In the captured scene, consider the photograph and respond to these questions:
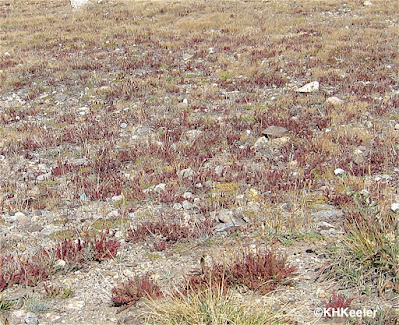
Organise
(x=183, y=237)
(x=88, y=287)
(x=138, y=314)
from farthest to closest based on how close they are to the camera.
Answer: (x=183, y=237) < (x=88, y=287) < (x=138, y=314)

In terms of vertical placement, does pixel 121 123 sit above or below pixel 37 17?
below

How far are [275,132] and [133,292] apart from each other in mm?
5940

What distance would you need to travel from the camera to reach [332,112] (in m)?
10.5

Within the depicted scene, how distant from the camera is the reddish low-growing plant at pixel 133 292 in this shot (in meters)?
4.34

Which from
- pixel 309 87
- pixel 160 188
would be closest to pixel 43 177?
pixel 160 188

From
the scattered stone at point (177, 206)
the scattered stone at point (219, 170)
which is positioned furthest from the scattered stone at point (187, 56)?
the scattered stone at point (177, 206)

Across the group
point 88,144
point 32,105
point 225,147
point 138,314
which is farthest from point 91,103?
point 138,314

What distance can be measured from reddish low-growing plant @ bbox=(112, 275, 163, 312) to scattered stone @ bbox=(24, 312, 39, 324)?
2.54ft

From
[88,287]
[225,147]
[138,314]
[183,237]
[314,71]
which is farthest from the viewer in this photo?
[314,71]

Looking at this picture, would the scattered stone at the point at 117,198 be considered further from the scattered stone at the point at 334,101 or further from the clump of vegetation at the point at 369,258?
the scattered stone at the point at 334,101

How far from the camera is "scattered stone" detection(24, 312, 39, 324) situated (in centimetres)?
422

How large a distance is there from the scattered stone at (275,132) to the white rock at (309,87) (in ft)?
10.9

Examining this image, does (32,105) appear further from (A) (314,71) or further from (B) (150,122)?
(A) (314,71)

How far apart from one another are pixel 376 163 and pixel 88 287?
547 centimetres
